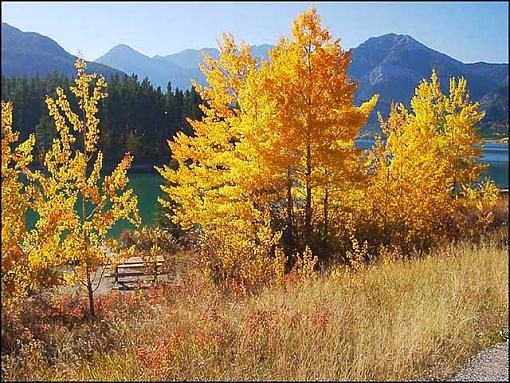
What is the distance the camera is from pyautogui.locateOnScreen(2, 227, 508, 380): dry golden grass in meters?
4.66

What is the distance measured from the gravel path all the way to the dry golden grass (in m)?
0.11

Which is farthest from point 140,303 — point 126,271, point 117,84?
point 117,84

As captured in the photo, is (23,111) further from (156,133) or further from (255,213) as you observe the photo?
(255,213)

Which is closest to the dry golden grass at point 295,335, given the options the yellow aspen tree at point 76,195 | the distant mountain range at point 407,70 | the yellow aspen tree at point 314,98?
the yellow aspen tree at point 76,195

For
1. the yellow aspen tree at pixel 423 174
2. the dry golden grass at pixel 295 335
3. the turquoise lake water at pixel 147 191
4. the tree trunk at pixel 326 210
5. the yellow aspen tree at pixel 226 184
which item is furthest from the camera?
the turquoise lake water at pixel 147 191

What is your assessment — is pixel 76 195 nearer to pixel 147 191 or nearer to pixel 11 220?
pixel 11 220

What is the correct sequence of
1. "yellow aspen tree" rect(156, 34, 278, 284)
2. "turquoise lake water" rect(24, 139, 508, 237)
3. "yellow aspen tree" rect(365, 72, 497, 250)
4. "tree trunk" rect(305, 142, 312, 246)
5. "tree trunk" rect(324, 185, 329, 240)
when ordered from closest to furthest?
1. "yellow aspen tree" rect(156, 34, 278, 284)
2. "tree trunk" rect(305, 142, 312, 246)
3. "tree trunk" rect(324, 185, 329, 240)
4. "yellow aspen tree" rect(365, 72, 497, 250)
5. "turquoise lake water" rect(24, 139, 508, 237)

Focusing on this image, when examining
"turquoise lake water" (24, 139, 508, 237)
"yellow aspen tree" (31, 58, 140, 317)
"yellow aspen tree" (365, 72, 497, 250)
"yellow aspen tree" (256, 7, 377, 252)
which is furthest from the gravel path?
"turquoise lake water" (24, 139, 508, 237)

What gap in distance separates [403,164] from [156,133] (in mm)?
65239

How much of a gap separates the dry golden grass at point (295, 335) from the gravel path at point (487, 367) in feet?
0.35

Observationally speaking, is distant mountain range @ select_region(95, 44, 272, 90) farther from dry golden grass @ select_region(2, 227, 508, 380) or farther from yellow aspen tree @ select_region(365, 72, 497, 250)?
dry golden grass @ select_region(2, 227, 508, 380)

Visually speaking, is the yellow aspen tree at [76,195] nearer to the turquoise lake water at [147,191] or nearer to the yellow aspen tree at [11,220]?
the yellow aspen tree at [11,220]

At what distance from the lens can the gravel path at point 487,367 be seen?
4.49m

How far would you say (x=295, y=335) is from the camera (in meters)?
5.25
